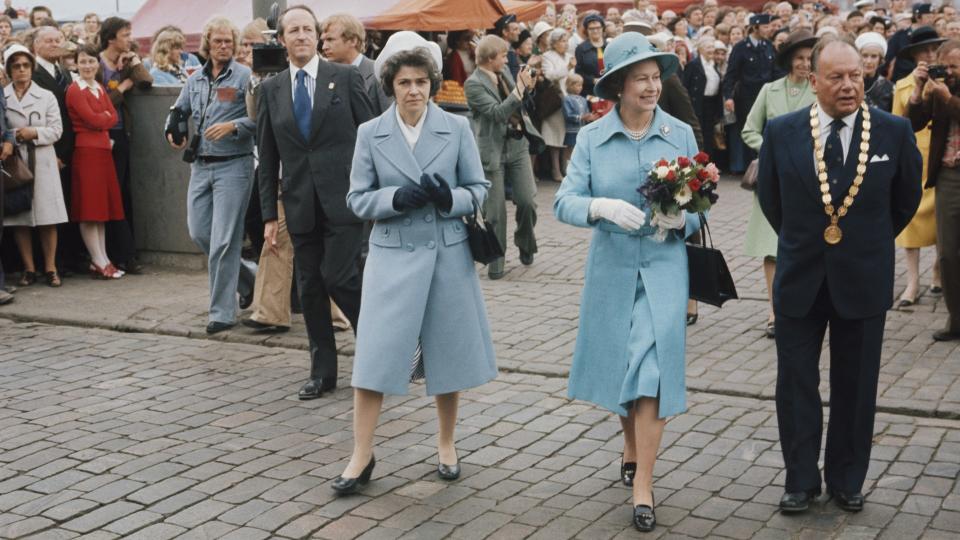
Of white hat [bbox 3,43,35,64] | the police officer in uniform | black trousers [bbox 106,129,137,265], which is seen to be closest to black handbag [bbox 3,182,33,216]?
black trousers [bbox 106,129,137,265]

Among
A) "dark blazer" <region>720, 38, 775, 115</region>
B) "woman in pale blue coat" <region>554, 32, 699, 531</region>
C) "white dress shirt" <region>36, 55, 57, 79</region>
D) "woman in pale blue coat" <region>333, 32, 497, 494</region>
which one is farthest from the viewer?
"dark blazer" <region>720, 38, 775, 115</region>

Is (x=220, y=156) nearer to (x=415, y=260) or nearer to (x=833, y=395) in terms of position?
(x=415, y=260)

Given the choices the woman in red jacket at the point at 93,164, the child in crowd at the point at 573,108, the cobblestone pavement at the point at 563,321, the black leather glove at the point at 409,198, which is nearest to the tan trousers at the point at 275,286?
the cobblestone pavement at the point at 563,321

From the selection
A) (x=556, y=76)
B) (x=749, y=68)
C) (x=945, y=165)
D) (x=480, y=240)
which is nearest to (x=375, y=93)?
(x=480, y=240)

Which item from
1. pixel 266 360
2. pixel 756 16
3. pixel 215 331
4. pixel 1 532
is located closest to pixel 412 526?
pixel 1 532

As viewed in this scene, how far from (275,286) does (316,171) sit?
74.8 inches

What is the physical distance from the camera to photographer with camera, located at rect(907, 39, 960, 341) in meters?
8.54

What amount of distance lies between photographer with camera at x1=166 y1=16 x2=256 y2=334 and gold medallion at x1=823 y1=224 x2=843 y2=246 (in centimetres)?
498

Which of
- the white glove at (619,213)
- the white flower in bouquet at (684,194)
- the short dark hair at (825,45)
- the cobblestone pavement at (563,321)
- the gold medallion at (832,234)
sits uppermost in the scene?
the short dark hair at (825,45)

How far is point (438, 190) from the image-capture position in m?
5.86

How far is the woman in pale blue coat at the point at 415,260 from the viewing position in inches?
234

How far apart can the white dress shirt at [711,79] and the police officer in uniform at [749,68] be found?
29cm

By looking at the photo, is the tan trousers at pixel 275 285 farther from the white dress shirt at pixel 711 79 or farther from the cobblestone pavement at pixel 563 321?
the white dress shirt at pixel 711 79

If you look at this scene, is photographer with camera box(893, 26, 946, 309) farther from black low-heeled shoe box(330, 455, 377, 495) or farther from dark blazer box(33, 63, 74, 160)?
dark blazer box(33, 63, 74, 160)
